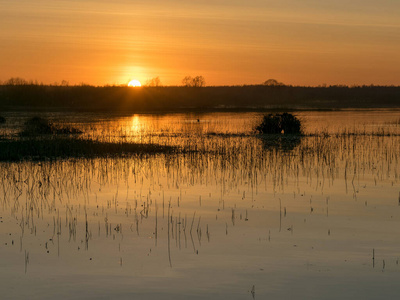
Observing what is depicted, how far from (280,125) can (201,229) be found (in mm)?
24523

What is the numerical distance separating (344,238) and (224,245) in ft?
6.99

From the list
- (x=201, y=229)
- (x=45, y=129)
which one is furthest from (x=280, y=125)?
(x=201, y=229)

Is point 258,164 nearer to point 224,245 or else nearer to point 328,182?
point 328,182

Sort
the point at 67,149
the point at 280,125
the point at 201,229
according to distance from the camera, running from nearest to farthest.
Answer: the point at 201,229 → the point at 67,149 → the point at 280,125

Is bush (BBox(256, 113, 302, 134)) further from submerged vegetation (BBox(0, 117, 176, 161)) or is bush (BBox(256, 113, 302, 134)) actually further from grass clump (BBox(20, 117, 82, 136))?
grass clump (BBox(20, 117, 82, 136))

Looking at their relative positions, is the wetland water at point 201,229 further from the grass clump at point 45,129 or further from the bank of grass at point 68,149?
the grass clump at point 45,129

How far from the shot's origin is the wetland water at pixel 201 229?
8289 mm

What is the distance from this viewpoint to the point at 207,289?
8.10 meters

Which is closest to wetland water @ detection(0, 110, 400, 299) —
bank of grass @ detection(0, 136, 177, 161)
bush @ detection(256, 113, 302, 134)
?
bank of grass @ detection(0, 136, 177, 161)

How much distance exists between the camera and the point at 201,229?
1139cm

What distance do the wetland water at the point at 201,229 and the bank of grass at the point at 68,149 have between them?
172 centimetres

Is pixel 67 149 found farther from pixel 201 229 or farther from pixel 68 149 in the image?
pixel 201 229

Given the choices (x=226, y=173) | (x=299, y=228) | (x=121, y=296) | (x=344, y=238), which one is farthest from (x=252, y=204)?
(x=121, y=296)

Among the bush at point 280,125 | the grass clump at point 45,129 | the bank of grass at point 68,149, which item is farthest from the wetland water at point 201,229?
the bush at point 280,125
